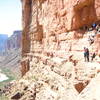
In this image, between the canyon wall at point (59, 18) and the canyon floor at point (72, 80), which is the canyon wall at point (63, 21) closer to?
the canyon wall at point (59, 18)

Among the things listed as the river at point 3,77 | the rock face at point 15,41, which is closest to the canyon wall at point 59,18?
the river at point 3,77

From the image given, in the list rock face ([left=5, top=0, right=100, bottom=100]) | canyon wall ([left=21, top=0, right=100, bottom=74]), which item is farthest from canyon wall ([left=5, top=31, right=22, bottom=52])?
rock face ([left=5, top=0, right=100, bottom=100])

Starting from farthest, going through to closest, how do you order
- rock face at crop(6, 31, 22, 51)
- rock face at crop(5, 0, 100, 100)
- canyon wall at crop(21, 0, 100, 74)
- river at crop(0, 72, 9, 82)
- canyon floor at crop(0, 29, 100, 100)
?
rock face at crop(6, 31, 22, 51), river at crop(0, 72, 9, 82), canyon wall at crop(21, 0, 100, 74), rock face at crop(5, 0, 100, 100), canyon floor at crop(0, 29, 100, 100)

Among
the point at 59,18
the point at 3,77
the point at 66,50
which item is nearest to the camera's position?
the point at 66,50

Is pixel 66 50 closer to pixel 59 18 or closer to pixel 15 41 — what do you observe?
pixel 59 18

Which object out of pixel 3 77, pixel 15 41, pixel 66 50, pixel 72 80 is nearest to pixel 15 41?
pixel 15 41

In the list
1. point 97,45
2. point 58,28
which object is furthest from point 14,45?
point 97,45

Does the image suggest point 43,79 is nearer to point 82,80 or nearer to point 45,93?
point 45,93

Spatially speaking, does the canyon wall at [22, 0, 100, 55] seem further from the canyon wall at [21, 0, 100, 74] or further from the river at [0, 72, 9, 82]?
the river at [0, 72, 9, 82]

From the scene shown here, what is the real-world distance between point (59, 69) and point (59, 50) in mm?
4628

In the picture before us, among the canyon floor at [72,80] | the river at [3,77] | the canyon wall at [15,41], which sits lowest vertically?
the river at [3,77]

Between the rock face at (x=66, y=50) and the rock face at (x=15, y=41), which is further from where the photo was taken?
the rock face at (x=15, y=41)

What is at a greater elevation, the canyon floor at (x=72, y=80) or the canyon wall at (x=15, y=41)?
the canyon wall at (x=15, y=41)

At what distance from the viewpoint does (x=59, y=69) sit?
65.2 feet
